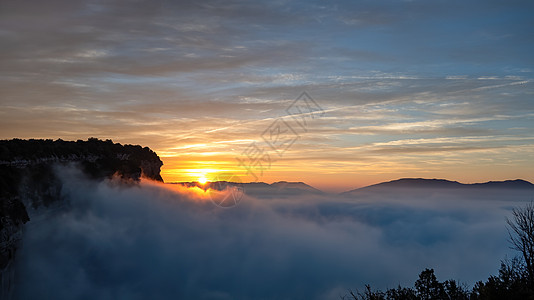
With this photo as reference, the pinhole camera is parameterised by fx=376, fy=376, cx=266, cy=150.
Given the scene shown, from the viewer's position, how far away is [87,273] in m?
199

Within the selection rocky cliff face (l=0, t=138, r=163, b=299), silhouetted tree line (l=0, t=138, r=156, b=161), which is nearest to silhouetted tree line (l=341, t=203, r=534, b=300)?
rocky cliff face (l=0, t=138, r=163, b=299)

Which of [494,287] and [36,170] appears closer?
[494,287]

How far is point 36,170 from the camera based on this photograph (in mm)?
98562

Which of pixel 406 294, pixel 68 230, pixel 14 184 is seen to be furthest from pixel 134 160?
pixel 406 294

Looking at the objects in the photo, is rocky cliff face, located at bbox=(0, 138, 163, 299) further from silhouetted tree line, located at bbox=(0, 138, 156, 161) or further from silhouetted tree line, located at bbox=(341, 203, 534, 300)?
silhouetted tree line, located at bbox=(341, 203, 534, 300)

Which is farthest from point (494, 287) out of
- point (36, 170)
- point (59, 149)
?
point (59, 149)

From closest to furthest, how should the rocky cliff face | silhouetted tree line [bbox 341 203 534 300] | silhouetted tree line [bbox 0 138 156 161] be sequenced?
silhouetted tree line [bbox 341 203 534 300] → the rocky cliff face → silhouetted tree line [bbox 0 138 156 161]

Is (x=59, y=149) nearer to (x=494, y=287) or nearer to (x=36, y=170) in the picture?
(x=36, y=170)

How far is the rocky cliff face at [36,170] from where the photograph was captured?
7100 cm

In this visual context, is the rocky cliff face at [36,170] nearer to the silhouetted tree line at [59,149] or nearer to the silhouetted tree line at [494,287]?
the silhouetted tree line at [59,149]

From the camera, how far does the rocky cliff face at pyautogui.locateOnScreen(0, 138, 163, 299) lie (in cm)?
7100

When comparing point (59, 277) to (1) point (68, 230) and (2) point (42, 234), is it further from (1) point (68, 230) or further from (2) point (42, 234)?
(2) point (42, 234)

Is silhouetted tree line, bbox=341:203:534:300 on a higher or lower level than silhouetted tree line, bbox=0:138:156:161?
lower

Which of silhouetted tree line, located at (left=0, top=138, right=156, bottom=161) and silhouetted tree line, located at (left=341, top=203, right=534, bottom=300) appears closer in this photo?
silhouetted tree line, located at (left=341, top=203, right=534, bottom=300)
